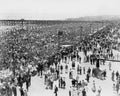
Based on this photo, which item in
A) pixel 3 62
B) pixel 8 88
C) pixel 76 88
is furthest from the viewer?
pixel 3 62

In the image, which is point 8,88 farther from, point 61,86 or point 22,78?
point 61,86

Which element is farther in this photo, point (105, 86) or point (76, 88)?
point (105, 86)

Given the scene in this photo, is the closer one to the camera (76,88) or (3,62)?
(76,88)

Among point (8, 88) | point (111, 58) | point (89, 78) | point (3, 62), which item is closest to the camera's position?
point (8, 88)

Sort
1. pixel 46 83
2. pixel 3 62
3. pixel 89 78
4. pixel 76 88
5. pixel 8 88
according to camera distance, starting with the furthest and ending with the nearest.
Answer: pixel 3 62, pixel 89 78, pixel 46 83, pixel 76 88, pixel 8 88

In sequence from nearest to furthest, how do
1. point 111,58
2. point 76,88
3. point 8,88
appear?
1. point 8,88
2. point 76,88
3. point 111,58

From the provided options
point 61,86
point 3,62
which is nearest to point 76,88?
point 61,86

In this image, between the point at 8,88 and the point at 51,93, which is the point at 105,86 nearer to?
the point at 51,93

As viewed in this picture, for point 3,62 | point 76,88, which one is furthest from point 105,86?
point 3,62

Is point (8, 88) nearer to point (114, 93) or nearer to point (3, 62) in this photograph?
point (114, 93)
